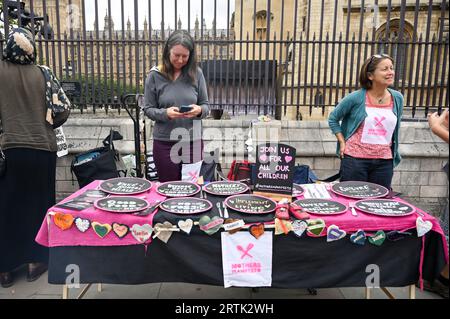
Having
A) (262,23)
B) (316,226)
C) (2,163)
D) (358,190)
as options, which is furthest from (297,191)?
(262,23)

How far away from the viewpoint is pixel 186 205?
87.0 inches

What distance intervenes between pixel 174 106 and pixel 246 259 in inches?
Answer: 54.4

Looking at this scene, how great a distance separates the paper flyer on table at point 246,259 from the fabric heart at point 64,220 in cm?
87

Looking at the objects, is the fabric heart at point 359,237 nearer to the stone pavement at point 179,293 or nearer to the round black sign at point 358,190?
the round black sign at point 358,190

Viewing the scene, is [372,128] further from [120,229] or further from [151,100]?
[120,229]

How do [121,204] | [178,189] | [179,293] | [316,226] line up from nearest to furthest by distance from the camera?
[316,226] → [121,204] → [178,189] → [179,293]

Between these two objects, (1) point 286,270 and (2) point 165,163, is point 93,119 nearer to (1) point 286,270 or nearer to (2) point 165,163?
(2) point 165,163

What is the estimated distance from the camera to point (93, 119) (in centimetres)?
504

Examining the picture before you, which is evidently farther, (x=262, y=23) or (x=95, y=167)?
(x=262, y=23)

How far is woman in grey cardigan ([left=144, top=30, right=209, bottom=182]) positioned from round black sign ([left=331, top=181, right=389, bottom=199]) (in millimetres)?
1148

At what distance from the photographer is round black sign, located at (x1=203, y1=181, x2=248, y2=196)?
2.46m

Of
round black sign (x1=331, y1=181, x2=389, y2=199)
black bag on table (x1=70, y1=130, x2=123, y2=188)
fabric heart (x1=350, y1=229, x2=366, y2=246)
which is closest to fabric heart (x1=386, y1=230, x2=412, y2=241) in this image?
fabric heart (x1=350, y1=229, x2=366, y2=246)

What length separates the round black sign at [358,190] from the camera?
8.05ft
